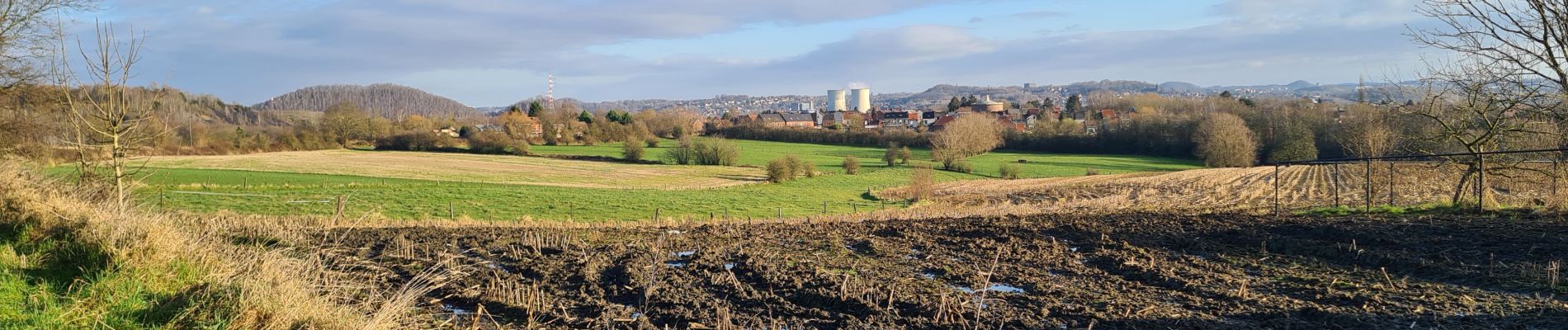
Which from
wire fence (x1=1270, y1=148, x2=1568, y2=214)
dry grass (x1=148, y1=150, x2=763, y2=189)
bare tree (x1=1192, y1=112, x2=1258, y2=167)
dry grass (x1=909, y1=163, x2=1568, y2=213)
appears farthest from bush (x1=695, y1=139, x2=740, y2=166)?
wire fence (x1=1270, y1=148, x2=1568, y2=214)

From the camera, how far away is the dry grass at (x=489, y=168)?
52.4 m

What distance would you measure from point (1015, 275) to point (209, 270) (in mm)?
9282

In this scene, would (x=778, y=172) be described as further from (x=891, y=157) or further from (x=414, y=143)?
(x=414, y=143)

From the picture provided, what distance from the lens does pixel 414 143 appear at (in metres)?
79.2

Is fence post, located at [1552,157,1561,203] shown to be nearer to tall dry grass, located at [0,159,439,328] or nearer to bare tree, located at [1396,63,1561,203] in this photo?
bare tree, located at [1396,63,1561,203]

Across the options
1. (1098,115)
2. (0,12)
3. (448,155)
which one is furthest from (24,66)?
(1098,115)

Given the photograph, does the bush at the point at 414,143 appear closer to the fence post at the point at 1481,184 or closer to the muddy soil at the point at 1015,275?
the muddy soil at the point at 1015,275

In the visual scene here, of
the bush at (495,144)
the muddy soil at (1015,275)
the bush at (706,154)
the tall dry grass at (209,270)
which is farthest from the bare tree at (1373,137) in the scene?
the bush at (495,144)

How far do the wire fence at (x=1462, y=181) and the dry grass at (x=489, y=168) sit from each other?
3331 centimetres

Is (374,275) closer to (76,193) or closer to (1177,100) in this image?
(76,193)

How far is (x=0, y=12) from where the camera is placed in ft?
66.0

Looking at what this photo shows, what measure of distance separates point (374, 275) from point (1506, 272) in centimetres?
1402

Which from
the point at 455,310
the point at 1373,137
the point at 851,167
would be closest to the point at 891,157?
the point at 851,167

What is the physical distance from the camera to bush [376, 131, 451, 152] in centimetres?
7919
